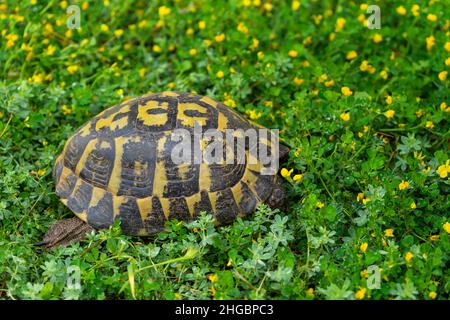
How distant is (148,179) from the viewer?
4.07m

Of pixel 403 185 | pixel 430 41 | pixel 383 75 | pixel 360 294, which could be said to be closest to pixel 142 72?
pixel 383 75

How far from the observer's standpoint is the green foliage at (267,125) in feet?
12.1

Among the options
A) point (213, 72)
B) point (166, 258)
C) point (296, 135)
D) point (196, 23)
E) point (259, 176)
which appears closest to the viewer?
point (166, 258)

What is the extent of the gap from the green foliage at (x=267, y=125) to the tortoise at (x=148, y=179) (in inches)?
6.0

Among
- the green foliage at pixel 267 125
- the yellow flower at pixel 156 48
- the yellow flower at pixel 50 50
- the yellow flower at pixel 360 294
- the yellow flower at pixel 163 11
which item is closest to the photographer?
the yellow flower at pixel 360 294

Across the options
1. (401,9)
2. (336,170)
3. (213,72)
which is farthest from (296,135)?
(401,9)

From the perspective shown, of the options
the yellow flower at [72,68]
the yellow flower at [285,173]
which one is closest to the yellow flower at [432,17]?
the yellow flower at [285,173]

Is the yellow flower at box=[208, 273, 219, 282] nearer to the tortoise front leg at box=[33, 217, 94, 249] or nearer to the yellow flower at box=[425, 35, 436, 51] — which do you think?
the tortoise front leg at box=[33, 217, 94, 249]

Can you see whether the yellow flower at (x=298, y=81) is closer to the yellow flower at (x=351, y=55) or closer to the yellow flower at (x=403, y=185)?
the yellow flower at (x=351, y=55)

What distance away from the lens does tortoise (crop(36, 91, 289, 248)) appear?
4.07 m

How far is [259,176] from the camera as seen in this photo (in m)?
4.27

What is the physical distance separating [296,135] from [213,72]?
3.35 feet

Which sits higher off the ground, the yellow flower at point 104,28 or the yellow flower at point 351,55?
the yellow flower at point 104,28
